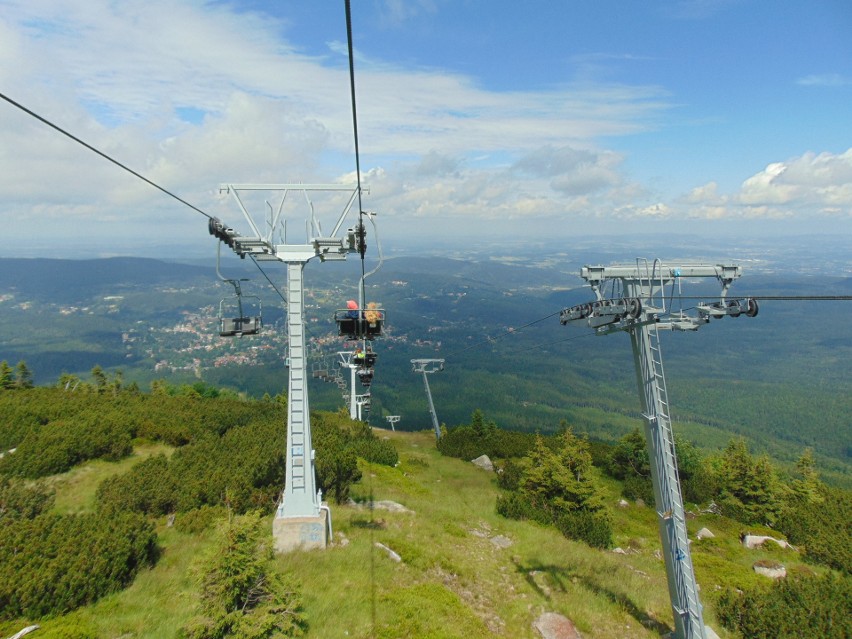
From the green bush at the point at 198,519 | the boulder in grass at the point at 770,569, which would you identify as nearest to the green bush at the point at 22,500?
the green bush at the point at 198,519

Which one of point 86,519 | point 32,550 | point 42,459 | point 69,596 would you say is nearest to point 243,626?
point 69,596

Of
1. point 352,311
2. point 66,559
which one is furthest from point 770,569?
point 66,559

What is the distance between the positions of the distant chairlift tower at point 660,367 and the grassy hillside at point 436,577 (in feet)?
9.91

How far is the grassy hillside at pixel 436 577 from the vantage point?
36.6 feet

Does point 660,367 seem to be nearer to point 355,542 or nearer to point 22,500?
point 355,542

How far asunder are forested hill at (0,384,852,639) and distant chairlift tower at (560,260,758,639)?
302 cm

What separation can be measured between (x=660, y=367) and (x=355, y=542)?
11392 mm

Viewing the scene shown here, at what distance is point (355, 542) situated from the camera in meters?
15.4

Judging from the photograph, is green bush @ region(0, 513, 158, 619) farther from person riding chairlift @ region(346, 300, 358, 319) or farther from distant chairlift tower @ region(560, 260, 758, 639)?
distant chairlift tower @ region(560, 260, 758, 639)

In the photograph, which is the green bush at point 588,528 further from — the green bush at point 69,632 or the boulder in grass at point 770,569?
the green bush at point 69,632

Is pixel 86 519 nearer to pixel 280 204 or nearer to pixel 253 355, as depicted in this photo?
pixel 280 204

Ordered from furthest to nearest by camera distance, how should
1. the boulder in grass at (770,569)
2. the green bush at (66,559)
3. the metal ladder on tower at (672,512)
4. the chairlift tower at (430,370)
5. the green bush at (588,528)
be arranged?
the chairlift tower at (430,370), the green bush at (588,528), the boulder in grass at (770,569), the green bush at (66,559), the metal ladder on tower at (672,512)

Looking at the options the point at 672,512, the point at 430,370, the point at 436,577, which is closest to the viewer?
the point at 672,512

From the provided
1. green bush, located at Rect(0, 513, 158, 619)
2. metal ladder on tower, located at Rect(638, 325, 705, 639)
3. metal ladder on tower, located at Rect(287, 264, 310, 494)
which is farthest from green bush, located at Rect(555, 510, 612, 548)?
green bush, located at Rect(0, 513, 158, 619)
